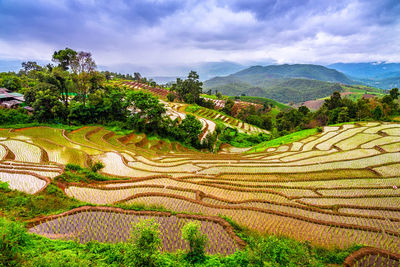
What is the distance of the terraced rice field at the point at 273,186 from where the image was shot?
9445mm

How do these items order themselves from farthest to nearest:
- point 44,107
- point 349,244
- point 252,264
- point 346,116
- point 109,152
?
point 346,116 → point 44,107 → point 109,152 → point 349,244 → point 252,264

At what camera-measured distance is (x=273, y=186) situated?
48.6 ft

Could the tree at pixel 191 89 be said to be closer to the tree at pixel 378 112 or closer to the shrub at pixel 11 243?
the tree at pixel 378 112

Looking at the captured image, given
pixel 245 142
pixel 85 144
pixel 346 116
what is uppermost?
pixel 346 116

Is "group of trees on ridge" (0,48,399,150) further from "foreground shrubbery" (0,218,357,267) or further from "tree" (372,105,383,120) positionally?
"foreground shrubbery" (0,218,357,267)

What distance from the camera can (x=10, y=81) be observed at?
5016 cm

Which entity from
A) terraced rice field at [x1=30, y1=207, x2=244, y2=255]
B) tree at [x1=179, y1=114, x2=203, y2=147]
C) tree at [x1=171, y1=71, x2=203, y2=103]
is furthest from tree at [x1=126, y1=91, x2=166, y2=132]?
tree at [x1=171, y1=71, x2=203, y2=103]

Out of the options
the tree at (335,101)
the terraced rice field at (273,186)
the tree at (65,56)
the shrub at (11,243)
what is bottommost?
the terraced rice field at (273,186)

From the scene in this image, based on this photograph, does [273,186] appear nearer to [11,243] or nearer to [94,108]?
[11,243]

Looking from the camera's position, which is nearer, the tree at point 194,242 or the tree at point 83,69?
the tree at point 194,242

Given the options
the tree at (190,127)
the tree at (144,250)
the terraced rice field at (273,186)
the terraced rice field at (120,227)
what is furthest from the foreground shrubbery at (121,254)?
the tree at (190,127)

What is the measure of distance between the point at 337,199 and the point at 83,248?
1545 cm

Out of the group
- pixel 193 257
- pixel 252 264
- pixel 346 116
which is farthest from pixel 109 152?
pixel 346 116

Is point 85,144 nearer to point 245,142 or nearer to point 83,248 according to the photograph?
point 83,248
